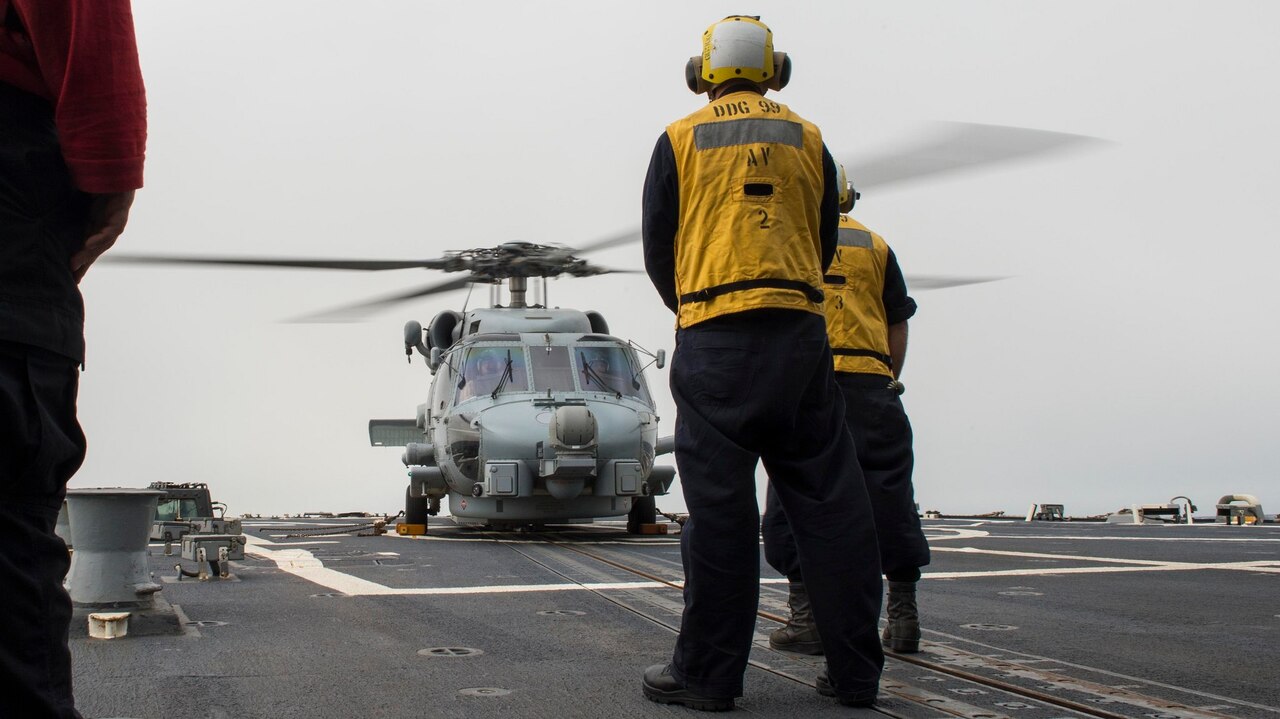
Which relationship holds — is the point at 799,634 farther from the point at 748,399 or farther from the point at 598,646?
the point at 748,399

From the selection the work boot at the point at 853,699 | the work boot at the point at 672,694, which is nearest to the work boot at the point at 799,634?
the work boot at the point at 853,699

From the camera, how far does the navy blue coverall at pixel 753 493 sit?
3127mm

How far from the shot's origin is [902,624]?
13.3 feet

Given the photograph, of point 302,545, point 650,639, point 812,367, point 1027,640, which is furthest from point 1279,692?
point 302,545

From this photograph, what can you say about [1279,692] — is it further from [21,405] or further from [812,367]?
[21,405]

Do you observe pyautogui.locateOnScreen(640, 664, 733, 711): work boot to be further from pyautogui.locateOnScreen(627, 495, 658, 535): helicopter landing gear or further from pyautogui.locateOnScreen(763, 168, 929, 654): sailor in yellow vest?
pyautogui.locateOnScreen(627, 495, 658, 535): helicopter landing gear

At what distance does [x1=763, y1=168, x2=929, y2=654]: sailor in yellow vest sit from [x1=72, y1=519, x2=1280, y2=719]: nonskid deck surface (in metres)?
0.18

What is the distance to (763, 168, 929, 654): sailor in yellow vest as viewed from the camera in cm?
411

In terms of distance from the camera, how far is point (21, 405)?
1.69 metres

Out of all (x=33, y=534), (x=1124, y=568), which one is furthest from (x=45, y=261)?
(x=1124, y=568)

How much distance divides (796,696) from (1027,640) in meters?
1.42

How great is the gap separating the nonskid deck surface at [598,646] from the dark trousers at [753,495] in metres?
0.18

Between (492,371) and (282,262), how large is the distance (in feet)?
8.66

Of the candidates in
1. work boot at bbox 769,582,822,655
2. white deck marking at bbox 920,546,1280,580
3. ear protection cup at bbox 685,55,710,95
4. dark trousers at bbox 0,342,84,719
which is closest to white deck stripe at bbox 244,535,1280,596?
white deck marking at bbox 920,546,1280,580
